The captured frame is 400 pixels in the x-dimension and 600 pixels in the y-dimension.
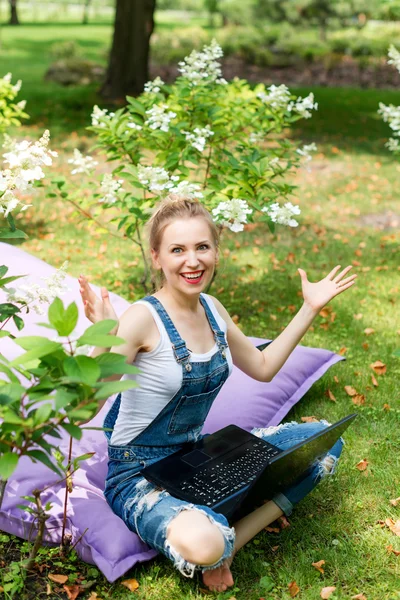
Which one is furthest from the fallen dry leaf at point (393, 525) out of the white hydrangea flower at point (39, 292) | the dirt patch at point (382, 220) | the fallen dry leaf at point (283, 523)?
the dirt patch at point (382, 220)

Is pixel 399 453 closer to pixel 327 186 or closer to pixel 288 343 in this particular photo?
pixel 288 343

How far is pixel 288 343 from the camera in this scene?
3080 mm

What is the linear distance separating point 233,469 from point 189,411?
298mm

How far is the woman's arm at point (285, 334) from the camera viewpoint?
118 inches

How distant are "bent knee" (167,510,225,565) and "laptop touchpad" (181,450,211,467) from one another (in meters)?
0.32

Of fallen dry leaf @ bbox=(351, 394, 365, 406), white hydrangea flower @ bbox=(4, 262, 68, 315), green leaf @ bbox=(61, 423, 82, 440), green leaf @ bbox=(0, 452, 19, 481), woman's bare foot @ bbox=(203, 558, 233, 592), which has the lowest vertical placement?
fallen dry leaf @ bbox=(351, 394, 365, 406)

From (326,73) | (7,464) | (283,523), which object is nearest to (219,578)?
(283,523)

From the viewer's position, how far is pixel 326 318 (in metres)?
5.27

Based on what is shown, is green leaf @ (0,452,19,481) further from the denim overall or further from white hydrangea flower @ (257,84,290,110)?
white hydrangea flower @ (257,84,290,110)

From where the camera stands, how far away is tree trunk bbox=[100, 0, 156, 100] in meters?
11.6

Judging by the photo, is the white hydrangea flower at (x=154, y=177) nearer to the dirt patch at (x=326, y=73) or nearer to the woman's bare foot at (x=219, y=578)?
the woman's bare foot at (x=219, y=578)

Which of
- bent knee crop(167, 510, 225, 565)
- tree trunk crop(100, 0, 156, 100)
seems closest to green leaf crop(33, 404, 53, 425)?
bent knee crop(167, 510, 225, 565)

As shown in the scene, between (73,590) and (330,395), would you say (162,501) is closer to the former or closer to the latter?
(73,590)

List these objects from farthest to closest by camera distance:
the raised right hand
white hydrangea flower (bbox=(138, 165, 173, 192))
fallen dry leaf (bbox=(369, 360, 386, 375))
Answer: fallen dry leaf (bbox=(369, 360, 386, 375)), white hydrangea flower (bbox=(138, 165, 173, 192)), the raised right hand
